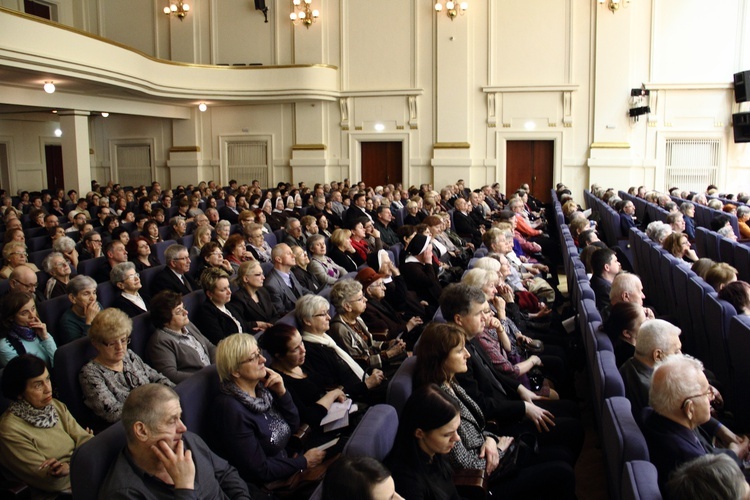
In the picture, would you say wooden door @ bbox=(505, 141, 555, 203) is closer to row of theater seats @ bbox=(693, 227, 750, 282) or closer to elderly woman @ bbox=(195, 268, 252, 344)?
row of theater seats @ bbox=(693, 227, 750, 282)

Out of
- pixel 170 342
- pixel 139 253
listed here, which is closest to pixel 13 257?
pixel 139 253

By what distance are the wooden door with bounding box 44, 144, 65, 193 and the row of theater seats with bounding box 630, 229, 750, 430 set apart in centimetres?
1540

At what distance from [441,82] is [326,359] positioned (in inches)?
473

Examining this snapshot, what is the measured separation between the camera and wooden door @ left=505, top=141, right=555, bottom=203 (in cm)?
1477

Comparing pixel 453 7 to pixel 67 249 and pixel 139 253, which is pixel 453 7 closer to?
pixel 139 253

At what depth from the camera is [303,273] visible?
5.68 meters

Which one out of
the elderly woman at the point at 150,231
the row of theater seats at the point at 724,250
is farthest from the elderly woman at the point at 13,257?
the row of theater seats at the point at 724,250

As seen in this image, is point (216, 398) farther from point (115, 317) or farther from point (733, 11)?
point (733, 11)

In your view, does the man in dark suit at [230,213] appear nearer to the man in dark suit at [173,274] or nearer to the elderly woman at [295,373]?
the man in dark suit at [173,274]

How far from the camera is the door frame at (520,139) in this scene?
14.5 m

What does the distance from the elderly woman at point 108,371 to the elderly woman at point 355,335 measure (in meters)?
1.20

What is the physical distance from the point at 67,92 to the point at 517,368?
11538 millimetres

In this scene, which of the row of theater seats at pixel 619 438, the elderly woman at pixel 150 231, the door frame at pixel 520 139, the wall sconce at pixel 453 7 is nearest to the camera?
the row of theater seats at pixel 619 438

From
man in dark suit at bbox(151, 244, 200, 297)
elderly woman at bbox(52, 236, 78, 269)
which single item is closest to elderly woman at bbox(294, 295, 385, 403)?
man in dark suit at bbox(151, 244, 200, 297)
